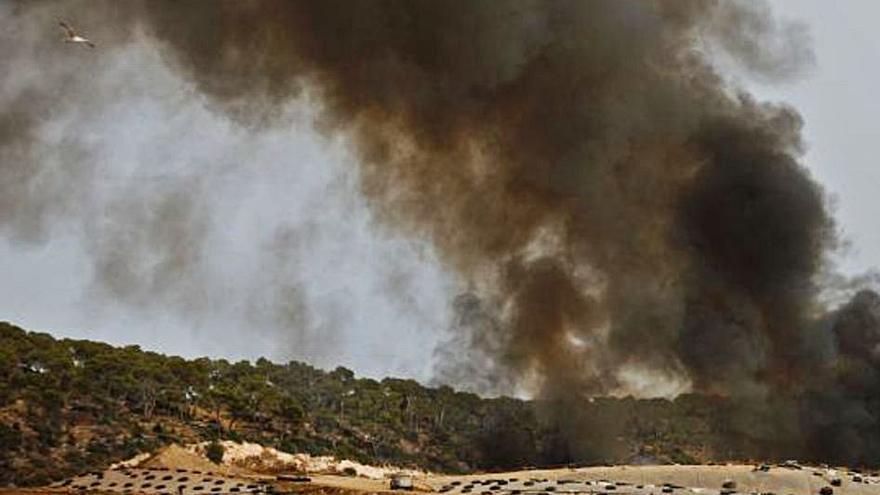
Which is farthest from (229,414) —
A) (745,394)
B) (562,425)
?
(745,394)

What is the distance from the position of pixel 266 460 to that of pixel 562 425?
1913 cm

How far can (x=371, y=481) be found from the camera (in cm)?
5178

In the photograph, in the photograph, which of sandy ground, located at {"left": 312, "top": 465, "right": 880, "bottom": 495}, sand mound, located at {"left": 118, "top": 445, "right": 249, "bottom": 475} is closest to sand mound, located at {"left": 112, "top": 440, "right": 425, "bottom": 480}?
sand mound, located at {"left": 118, "top": 445, "right": 249, "bottom": 475}

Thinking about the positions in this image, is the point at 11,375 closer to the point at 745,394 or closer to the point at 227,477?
the point at 227,477

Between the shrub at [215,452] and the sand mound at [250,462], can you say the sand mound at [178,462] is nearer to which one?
the sand mound at [250,462]

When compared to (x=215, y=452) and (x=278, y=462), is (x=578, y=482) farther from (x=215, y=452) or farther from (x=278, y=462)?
(x=215, y=452)

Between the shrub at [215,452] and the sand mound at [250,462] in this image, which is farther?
the shrub at [215,452]

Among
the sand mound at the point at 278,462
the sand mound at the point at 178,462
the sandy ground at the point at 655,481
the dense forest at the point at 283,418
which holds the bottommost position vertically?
the sandy ground at the point at 655,481

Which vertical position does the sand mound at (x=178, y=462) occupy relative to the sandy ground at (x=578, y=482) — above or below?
above

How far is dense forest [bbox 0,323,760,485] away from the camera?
5909cm

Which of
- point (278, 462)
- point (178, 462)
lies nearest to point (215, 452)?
point (278, 462)

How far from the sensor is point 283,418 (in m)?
75.4

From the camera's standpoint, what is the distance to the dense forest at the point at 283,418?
5909cm

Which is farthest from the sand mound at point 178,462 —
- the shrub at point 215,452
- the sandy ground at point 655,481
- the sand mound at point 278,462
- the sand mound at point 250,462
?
the sandy ground at point 655,481
